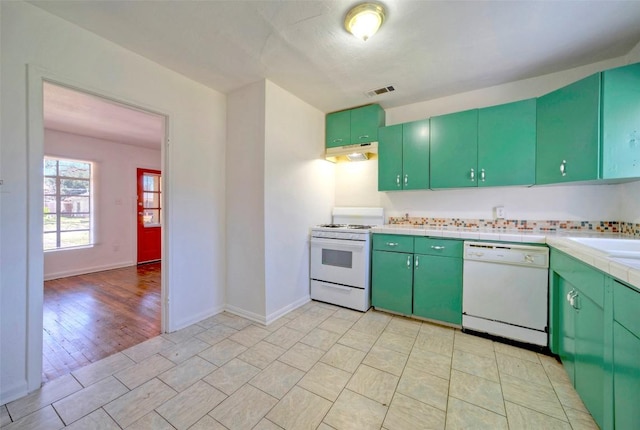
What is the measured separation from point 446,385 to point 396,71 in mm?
2564

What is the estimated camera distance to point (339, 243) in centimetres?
289

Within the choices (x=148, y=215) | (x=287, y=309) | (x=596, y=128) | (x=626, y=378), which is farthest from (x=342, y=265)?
(x=148, y=215)

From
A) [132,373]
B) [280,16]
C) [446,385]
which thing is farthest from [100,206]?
[446,385]

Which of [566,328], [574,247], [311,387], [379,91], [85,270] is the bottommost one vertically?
[311,387]

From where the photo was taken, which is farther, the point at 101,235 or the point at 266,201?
the point at 101,235

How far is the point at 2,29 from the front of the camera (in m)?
1.48

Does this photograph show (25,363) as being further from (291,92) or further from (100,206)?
(100,206)

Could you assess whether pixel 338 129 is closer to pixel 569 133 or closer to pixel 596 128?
pixel 569 133

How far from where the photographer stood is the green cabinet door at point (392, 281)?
102 inches

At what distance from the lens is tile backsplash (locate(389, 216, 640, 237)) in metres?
2.16

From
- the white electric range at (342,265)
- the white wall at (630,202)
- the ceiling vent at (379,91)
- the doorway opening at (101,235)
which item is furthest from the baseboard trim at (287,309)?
the white wall at (630,202)

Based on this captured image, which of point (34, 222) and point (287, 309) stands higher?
point (34, 222)

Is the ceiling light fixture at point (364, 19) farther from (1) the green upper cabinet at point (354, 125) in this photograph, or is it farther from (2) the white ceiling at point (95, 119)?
(2) the white ceiling at point (95, 119)

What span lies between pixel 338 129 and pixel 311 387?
111 inches
